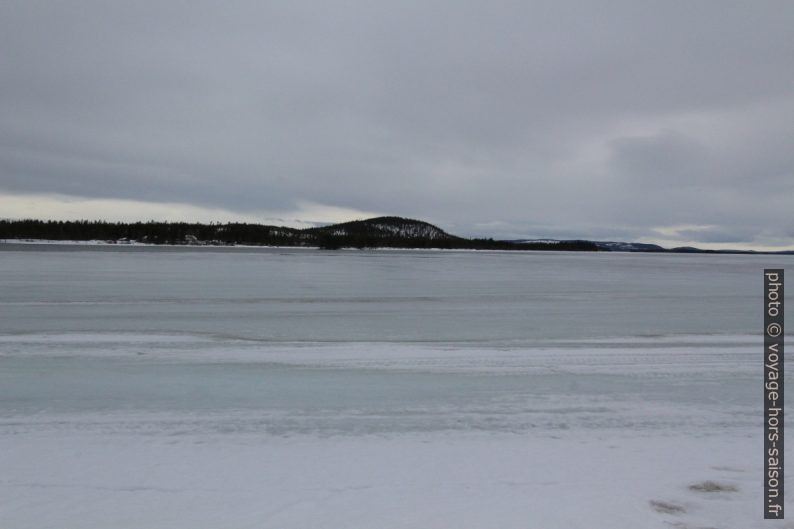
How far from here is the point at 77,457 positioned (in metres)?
3.84

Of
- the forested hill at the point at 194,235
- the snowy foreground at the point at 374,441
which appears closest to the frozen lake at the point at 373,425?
the snowy foreground at the point at 374,441

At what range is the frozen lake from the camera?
10.6 feet

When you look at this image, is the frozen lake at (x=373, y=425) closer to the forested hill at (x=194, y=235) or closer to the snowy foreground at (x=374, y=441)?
the snowy foreground at (x=374, y=441)

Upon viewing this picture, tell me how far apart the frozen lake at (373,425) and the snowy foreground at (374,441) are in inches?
0.8

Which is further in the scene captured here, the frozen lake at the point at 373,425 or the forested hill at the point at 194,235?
the forested hill at the point at 194,235

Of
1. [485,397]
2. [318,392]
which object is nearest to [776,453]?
[485,397]

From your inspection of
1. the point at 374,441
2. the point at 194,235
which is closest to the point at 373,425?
the point at 374,441

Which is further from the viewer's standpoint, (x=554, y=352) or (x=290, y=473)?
(x=554, y=352)

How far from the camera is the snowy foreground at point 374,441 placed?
125 inches

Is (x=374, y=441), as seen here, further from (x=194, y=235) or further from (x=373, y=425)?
(x=194, y=235)

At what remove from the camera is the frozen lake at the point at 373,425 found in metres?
3.22

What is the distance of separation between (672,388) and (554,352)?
2.08 metres

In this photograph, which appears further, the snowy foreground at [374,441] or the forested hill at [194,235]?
the forested hill at [194,235]

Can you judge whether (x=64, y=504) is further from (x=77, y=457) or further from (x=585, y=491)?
(x=585, y=491)
